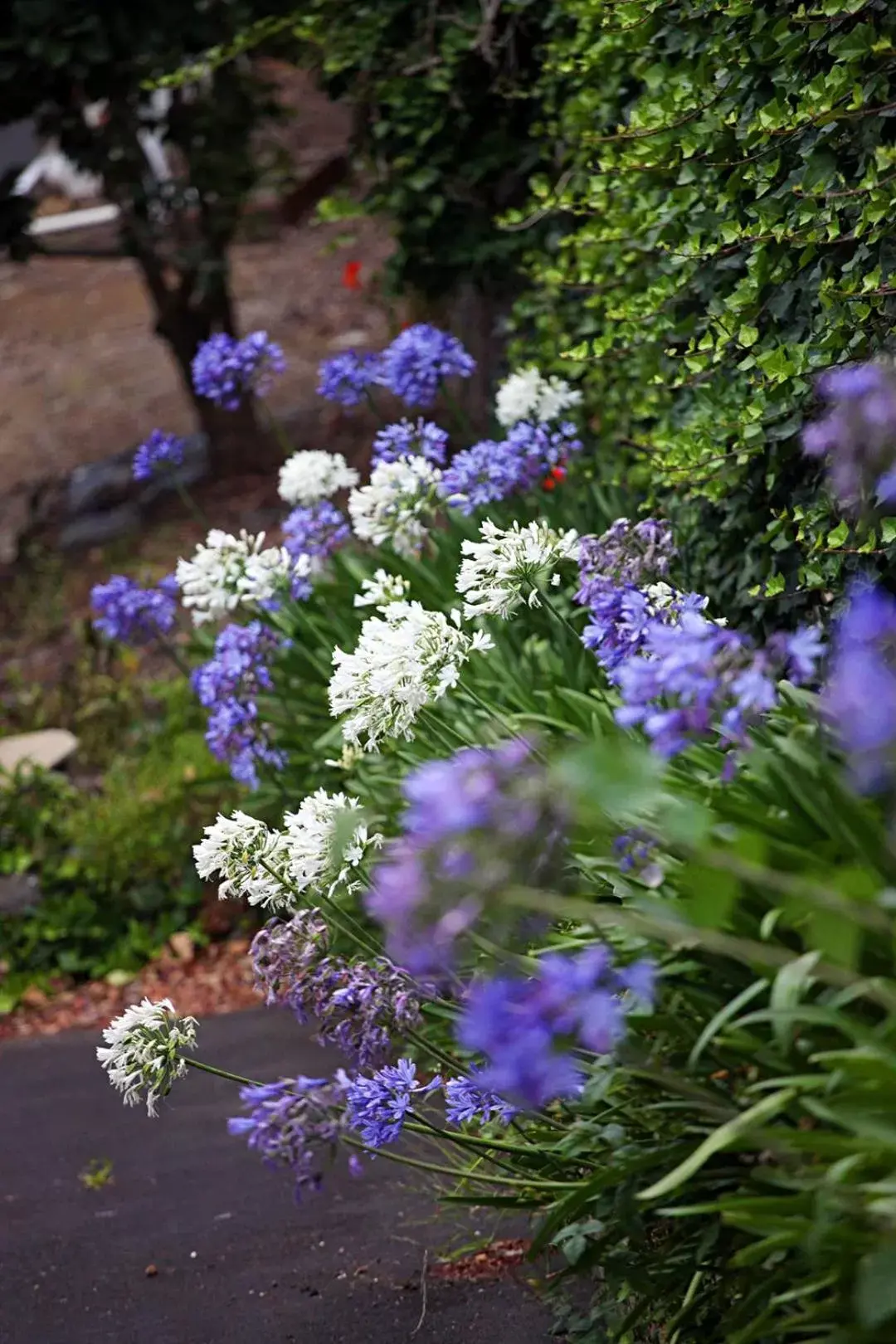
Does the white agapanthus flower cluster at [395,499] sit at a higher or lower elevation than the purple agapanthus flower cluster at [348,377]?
lower

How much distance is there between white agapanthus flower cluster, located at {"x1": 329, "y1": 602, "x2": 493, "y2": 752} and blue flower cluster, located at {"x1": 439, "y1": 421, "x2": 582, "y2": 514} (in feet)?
4.78

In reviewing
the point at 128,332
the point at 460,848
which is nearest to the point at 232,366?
the point at 460,848

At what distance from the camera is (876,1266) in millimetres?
1702

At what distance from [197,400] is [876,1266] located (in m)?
7.92

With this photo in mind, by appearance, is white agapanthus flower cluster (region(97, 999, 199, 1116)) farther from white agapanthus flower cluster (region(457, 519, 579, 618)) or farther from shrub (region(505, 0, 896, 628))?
shrub (region(505, 0, 896, 628))

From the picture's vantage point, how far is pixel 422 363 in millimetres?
4836

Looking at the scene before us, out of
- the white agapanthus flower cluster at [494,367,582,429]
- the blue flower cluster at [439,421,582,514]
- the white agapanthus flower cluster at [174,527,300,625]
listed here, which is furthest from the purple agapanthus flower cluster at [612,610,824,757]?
the white agapanthus flower cluster at [494,367,582,429]

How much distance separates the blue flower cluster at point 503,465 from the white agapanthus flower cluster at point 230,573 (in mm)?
507

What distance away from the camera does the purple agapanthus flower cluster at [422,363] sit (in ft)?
15.9

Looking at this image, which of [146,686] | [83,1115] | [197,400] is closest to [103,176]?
[197,400]

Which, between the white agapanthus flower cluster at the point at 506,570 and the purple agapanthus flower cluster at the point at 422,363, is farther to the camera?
the purple agapanthus flower cluster at the point at 422,363

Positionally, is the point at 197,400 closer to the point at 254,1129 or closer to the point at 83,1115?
the point at 83,1115

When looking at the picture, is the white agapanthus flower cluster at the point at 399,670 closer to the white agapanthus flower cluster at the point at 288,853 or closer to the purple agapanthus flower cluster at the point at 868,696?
the white agapanthus flower cluster at the point at 288,853

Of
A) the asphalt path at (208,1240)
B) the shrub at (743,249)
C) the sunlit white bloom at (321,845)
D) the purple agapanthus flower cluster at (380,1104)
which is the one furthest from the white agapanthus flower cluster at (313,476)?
the purple agapanthus flower cluster at (380,1104)
